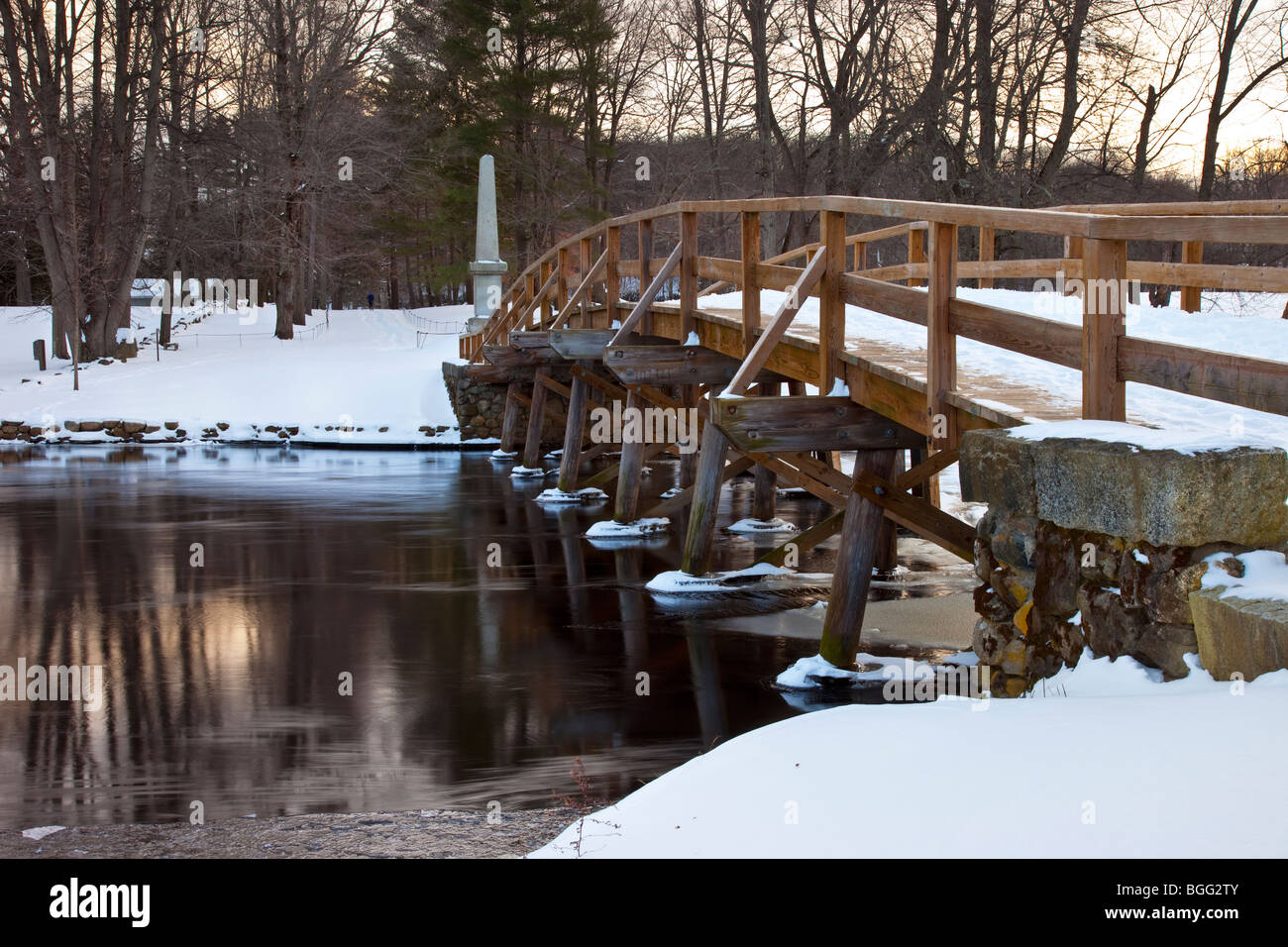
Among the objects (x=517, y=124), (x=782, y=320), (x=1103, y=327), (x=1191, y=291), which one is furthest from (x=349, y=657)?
(x=517, y=124)

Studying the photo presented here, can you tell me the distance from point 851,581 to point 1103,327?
9.25 ft

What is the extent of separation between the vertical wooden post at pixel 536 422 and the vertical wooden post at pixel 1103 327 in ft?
48.0

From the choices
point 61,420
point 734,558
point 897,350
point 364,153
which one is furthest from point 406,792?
point 364,153

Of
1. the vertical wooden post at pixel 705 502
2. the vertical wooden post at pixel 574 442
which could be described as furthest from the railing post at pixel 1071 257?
the vertical wooden post at pixel 574 442

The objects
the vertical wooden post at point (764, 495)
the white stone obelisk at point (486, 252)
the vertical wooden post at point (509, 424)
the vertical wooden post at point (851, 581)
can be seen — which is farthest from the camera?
the white stone obelisk at point (486, 252)

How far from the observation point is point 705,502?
11.0 m

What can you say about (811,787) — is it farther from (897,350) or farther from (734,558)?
(734,558)

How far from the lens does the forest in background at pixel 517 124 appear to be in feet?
81.6

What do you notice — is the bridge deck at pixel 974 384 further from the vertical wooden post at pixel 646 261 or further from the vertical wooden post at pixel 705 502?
the vertical wooden post at pixel 646 261

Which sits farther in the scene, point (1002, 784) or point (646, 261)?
point (646, 261)

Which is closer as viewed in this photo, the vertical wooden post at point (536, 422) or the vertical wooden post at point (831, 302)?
the vertical wooden post at point (831, 302)

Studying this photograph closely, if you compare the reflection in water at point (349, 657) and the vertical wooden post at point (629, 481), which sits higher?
the vertical wooden post at point (629, 481)

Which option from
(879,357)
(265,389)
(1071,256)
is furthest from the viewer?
(265,389)

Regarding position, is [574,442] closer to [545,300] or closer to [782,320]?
[545,300]
